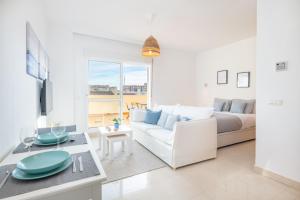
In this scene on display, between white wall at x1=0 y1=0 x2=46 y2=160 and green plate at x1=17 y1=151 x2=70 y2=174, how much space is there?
0.36 m

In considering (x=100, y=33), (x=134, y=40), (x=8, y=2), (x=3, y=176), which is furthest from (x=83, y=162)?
(x=134, y=40)

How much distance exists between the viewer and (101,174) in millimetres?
842

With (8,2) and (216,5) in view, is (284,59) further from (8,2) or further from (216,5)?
(8,2)

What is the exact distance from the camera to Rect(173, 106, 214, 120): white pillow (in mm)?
2738

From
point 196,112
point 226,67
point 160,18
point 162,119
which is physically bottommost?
point 162,119

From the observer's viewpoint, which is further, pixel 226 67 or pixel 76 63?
pixel 226 67

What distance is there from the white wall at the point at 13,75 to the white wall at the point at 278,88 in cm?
290

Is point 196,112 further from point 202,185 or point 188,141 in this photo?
point 202,185

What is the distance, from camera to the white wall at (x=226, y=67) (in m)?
4.37

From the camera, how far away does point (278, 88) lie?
205cm

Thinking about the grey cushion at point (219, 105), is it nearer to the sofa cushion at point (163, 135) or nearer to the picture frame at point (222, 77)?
the picture frame at point (222, 77)

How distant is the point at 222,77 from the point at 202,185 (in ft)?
13.2

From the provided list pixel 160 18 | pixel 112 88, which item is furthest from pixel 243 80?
pixel 112 88

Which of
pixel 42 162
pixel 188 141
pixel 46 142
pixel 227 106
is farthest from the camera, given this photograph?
pixel 227 106
